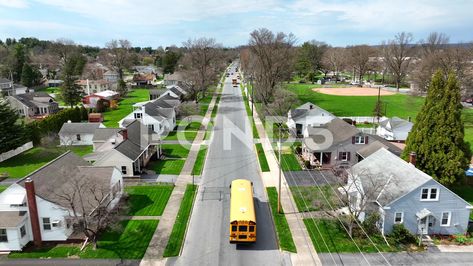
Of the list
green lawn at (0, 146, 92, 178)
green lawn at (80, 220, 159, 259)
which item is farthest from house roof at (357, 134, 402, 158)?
green lawn at (0, 146, 92, 178)

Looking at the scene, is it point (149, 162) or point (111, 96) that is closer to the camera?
point (149, 162)

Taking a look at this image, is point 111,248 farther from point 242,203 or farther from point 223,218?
point 242,203

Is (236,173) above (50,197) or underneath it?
underneath

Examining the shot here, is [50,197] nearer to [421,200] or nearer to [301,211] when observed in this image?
[301,211]

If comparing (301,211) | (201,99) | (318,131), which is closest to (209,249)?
(301,211)

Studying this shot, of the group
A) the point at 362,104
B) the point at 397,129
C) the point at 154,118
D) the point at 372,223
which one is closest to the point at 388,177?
the point at 372,223

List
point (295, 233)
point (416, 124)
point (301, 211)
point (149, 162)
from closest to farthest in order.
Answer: point (295, 233), point (301, 211), point (416, 124), point (149, 162)
